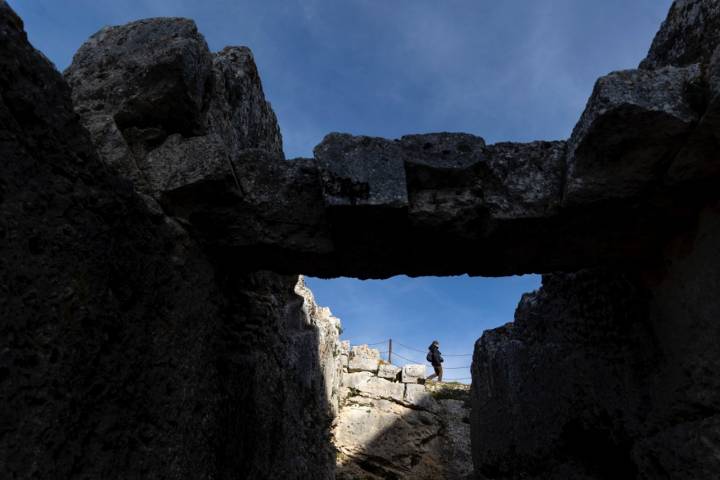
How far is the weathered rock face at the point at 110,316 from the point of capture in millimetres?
1461

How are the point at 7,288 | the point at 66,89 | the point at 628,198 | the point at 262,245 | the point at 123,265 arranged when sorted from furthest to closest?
the point at 262,245
the point at 628,198
the point at 123,265
the point at 66,89
the point at 7,288

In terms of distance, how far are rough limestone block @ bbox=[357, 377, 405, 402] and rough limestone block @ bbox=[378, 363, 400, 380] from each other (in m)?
1.13

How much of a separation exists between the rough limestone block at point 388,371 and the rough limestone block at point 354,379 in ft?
3.30

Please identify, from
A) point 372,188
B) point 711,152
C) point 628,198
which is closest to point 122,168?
point 372,188

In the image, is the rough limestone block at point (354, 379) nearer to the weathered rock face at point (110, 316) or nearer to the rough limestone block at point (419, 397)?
the rough limestone block at point (419, 397)

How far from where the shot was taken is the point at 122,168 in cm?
227

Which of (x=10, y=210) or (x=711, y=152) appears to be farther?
(x=711, y=152)

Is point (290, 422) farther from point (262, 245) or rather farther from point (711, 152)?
point (711, 152)

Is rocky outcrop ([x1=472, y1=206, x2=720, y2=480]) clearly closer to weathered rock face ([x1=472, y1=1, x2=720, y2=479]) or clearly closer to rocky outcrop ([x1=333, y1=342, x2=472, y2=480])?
weathered rock face ([x1=472, y1=1, x2=720, y2=479])

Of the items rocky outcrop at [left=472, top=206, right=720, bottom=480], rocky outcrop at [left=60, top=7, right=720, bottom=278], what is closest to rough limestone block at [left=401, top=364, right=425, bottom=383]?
rocky outcrop at [left=472, top=206, right=720, bottom=480]

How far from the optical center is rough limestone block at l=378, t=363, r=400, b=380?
11734mm

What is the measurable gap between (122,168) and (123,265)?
0.55m

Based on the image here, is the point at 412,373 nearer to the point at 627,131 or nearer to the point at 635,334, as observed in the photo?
the point at 635,334

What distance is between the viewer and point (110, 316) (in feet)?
5.95
